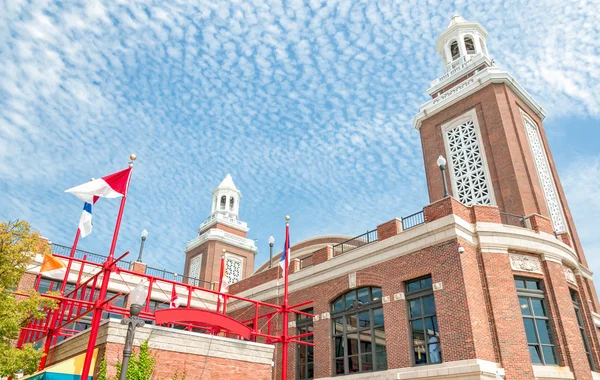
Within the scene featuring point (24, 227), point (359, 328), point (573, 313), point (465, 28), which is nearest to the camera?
point (24, 227)

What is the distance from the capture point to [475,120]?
3045 centimetres

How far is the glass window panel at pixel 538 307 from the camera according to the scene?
19.4 metres

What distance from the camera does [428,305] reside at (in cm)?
1961

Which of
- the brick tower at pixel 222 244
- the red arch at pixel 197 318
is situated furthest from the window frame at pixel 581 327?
the brick tower at pixel 222 244

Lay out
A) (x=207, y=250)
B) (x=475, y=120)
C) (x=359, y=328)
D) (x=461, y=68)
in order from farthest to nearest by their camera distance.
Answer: (x=207, y=250) < (x=461, y=68) < (x=475, y=120) < (x=359, y=328)

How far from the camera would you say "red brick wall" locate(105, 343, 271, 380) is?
1420 centimetres

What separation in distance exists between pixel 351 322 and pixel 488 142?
14707 mm

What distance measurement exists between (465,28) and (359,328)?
25854 millimetres

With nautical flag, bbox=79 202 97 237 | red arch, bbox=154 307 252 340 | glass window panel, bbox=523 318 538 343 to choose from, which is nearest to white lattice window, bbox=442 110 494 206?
glass window panel, bbox=523 318 538 343

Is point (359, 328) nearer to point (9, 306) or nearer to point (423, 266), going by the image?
point (423, 266)

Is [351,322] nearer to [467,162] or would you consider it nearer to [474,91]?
[467,162]

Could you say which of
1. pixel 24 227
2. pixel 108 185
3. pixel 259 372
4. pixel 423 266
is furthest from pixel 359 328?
pixel 24 227

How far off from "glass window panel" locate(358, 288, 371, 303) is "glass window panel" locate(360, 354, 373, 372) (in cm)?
258

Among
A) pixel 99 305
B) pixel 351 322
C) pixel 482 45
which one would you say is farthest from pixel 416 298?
pixel 482 45
